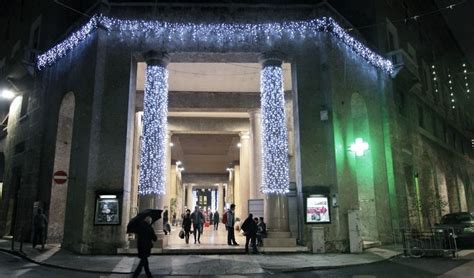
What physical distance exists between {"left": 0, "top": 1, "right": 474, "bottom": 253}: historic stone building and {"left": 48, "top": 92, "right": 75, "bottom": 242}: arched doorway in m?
0.05

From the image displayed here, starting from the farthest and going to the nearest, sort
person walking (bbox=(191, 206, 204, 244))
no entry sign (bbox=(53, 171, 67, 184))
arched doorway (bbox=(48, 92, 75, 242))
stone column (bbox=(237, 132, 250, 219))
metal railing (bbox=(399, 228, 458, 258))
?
stone column (bbox=(237, 132, 250, 219)) → person walking (bbox=(191, 206, 204, 244)) → arched doorway (bbox=(48, 92, 75, 242)) → metal railing (bbox=(399, 228, 458, 258)) → no entry sign (bbox=(53, 171, 67, 184))

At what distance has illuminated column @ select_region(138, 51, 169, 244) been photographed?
16.0 m

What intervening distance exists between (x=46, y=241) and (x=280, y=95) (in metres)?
12.7

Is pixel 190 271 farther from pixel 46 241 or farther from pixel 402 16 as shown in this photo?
pixel 402 16

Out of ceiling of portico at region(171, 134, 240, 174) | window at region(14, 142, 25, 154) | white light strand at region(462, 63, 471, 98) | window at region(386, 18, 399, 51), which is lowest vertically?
window at region(14, 142, 25, 154)

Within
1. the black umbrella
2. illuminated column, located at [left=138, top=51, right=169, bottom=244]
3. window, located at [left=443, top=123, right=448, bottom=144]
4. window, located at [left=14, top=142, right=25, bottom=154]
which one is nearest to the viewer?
the black umbrella

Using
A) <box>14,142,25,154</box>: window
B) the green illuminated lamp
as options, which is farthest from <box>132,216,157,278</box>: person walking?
<box>14,142,25,154</box>: window

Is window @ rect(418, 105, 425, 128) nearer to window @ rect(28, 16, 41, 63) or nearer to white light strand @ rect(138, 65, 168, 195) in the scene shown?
white light strand @ rect(138, 65, 168, 195)

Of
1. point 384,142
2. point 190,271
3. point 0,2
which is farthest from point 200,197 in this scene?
point 190,271

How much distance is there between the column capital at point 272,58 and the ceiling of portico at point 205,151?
13.9 meters

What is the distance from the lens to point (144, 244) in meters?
9.38

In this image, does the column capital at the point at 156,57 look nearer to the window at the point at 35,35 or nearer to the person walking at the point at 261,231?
the person walking at the point at 261,231

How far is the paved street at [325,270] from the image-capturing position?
10781 millimetres

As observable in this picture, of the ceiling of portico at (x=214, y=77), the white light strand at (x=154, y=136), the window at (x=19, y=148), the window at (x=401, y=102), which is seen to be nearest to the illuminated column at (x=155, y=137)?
the white light strand at (x=154, y=136)
